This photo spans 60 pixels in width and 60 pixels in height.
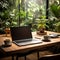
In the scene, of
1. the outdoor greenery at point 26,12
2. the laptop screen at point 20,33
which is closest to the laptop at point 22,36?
the laptop screen at point 20,33

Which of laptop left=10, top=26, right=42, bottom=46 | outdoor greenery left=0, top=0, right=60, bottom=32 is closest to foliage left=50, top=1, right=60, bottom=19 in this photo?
outdoor greenery left=0, top=0, right=60, bottom=32

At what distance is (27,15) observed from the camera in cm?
484

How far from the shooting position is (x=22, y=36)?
90.3 inches

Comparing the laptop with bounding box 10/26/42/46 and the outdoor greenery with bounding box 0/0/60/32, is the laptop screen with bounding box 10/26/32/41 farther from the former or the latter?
the outdoor greenery with bounding box 0/0/60/32

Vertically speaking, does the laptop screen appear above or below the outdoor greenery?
below

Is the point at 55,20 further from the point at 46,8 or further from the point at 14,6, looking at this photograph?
the point at 14,6

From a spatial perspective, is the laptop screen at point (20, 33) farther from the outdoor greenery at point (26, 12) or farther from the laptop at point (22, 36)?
the outdoor greenery at point (26, 12)

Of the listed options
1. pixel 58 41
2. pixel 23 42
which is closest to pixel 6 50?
pixel 23 42

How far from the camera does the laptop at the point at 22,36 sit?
2.19 m

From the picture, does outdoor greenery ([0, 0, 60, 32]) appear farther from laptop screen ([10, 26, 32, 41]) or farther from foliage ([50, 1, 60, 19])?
laptop screen ([10, 26, 32, 41])

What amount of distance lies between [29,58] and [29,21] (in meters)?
1.58

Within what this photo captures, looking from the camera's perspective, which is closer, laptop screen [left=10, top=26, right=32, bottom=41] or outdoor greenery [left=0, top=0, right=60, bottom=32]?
laptop screen [left=10, top=26, right=32, bottom=41]

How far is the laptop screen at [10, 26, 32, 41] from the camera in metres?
2.24

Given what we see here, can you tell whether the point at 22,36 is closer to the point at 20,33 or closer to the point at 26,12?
the point at 20,33
